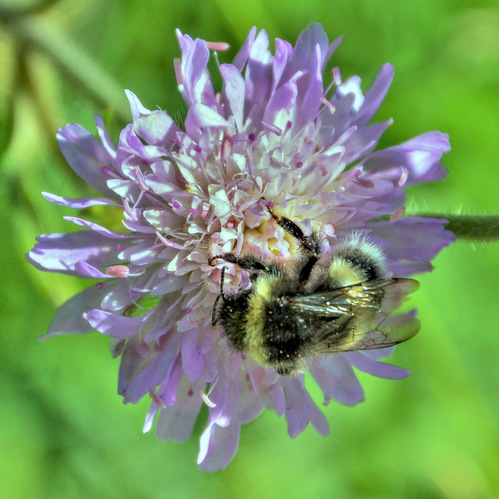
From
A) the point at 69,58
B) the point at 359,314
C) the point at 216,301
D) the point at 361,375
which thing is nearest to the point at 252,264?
the point at 216,301

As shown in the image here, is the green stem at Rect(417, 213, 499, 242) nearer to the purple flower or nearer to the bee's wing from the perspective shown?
the purple flower

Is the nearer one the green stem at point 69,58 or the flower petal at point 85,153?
Answer: the flower petal at point 85,153

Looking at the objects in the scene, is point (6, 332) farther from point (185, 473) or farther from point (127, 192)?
point (127, 192)

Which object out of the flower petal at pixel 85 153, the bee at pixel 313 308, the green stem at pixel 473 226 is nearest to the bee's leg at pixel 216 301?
the bee at pixel 313 308

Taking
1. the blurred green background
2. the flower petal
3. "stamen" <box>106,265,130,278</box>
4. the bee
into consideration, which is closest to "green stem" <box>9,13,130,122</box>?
the blurred green background

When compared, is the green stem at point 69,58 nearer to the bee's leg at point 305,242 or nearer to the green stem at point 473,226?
the bee's leg at point 305,242

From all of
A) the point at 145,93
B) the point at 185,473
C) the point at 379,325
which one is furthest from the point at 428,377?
the point at 145,93

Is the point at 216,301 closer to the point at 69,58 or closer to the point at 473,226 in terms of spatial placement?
the point at 473,226
